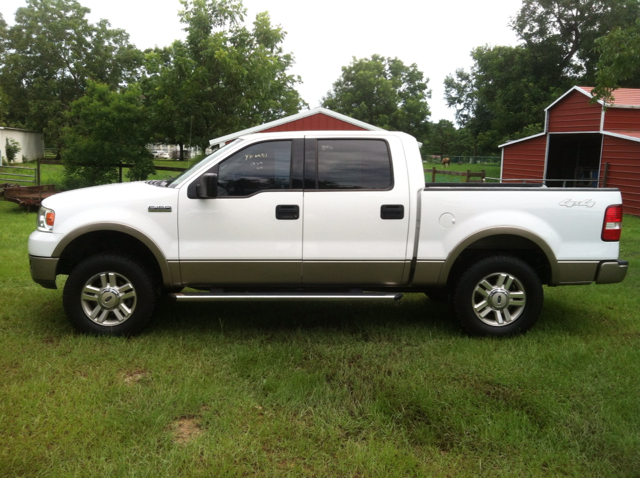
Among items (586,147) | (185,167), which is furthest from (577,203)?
(586,147)

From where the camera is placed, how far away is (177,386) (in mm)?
4207

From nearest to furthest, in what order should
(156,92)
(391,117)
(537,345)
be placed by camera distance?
(537,345) < (156,92) < (391,117)

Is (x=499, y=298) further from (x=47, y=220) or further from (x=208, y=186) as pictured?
(x=47, y=220)

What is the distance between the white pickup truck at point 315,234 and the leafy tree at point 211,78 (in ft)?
56.8

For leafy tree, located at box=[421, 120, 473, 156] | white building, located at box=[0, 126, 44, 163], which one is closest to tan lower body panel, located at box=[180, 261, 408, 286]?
white building, located at box=[0, 126, 44, 163]

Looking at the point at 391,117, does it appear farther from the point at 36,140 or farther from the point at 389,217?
the point at 389,217

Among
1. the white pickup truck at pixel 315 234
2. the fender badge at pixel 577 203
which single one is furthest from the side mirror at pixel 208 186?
the fender badge at pixel 577 203

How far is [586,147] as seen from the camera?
25125 mm

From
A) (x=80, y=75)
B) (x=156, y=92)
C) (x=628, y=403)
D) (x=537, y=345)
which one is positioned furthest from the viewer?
(x=80, y=75)

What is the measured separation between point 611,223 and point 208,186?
363 centimetres

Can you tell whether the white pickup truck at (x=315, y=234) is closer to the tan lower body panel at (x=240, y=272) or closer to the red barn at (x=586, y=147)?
the tan lower body panel at (x=240, y=272)

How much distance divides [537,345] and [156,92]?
67.7ft

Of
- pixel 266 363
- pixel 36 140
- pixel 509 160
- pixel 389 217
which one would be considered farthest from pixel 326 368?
pixel 36 140

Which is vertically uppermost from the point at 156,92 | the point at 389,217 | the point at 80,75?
the point at 80,75
